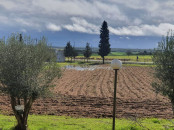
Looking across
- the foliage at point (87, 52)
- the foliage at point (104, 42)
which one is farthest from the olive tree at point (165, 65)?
the foliage at point (87, 52)

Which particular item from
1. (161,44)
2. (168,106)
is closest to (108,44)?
(168,106)

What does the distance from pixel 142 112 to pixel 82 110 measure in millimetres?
3883

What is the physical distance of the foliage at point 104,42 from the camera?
5625 centimetres

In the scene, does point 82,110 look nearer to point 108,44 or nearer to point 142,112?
point 142,112

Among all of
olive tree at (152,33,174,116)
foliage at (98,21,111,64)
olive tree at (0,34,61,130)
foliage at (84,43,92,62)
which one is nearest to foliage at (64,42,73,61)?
foliage at (84,43,92,62)

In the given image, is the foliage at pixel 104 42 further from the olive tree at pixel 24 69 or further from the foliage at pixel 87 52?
the olive tree at pixel 24 69

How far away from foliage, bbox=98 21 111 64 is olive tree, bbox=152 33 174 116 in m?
48.6

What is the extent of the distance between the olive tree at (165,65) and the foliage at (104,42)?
4862cm

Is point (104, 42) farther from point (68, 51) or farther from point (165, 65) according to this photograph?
point (165, 65)

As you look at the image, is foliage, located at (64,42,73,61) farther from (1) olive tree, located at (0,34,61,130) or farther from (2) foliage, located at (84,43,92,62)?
(1) olive tree, located at (0,34,61,130)

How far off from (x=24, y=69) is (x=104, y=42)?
168 feet

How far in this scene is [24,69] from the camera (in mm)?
6805

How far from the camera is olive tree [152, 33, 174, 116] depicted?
22.8 feet

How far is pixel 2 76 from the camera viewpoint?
22.0 feet
